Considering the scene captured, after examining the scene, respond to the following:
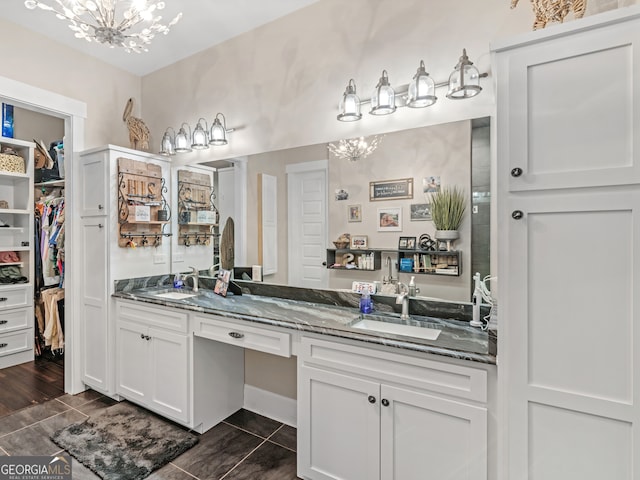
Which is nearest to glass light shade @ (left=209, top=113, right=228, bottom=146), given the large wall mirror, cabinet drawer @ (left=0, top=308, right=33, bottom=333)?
the large wall mirror

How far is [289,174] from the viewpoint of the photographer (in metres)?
2.50

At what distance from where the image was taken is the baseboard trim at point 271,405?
2482 mm

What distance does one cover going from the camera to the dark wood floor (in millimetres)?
2797

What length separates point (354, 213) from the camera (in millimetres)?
2238

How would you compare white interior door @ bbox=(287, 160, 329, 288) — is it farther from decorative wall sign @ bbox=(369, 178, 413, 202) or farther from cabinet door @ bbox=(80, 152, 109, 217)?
cabinet door @ bbox=(80, 152, 109, 217)

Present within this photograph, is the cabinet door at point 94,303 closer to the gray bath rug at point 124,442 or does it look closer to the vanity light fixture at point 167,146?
the gray bath rug at point 124,442

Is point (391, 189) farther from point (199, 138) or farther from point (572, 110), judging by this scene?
point (199, 138)

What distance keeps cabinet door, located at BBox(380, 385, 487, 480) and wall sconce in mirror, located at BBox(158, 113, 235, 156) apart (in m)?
2.17

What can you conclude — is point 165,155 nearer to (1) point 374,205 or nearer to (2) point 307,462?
(1) point 374,205

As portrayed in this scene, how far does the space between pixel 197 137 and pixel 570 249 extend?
2596 millimetres

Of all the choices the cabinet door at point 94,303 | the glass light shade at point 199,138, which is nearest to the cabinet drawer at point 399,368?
the glass light shade at point 199,138

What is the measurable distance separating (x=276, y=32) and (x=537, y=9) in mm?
1735

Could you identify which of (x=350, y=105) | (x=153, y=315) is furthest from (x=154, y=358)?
(x=350, y=105)

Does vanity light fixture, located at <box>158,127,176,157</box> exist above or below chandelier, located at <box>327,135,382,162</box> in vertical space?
above
